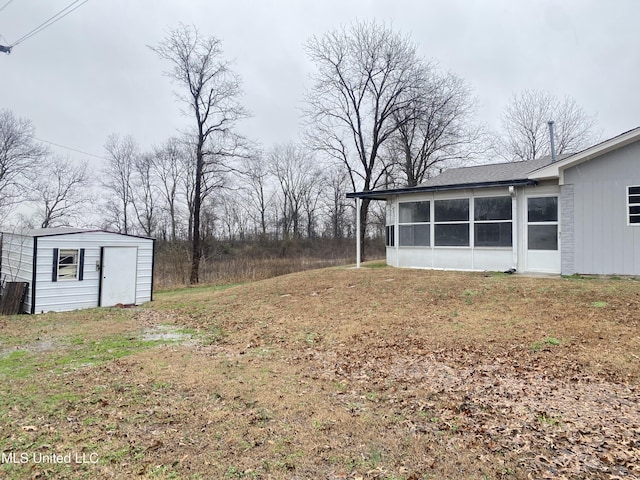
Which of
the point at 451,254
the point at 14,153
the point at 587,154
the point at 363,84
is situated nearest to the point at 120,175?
the point at 14,153

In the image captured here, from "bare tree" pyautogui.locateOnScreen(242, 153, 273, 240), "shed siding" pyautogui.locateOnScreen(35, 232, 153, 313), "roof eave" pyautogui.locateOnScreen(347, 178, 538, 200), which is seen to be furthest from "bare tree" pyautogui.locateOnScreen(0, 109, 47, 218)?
"roof eave" pyautogui.locateOnScreen(347, 178, 538, 200)

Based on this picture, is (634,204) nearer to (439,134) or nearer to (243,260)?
(439,134)

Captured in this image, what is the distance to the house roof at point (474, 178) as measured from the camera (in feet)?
38.4

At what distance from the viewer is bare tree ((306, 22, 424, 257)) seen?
882 inches

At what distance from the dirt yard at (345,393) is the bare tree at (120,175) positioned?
27370 millimetres

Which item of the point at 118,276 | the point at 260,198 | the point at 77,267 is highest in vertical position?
the point at 260,198

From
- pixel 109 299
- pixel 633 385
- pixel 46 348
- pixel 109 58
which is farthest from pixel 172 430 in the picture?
pixel 109 58

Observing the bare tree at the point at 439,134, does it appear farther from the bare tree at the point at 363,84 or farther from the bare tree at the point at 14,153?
the bare tree at the point at 14,153

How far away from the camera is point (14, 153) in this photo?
82.4ft

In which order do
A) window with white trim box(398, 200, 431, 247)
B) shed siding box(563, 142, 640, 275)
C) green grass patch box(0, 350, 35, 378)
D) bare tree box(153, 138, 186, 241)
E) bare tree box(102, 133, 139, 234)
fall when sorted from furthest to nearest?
bare tree box(153, 138, 186, 241) < bare tree box(102, 133, 139, 234) < window with white trim box(398, 200, 431, 247) < shed siding box(563, 142, 640, 275) < green grass patch box(0, 350, 35, 378)

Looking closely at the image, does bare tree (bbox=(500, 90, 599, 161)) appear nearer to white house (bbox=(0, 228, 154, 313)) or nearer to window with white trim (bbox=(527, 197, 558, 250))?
window with white trim (bbox=(527, 197, 558, 250))

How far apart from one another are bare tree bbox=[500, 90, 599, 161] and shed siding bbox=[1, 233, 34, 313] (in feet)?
93.2

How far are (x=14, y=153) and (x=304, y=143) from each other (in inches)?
745

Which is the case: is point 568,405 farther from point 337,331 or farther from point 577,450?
point 337,331
